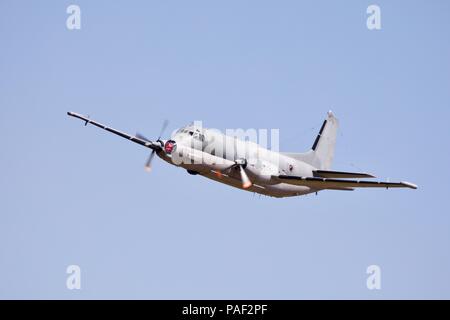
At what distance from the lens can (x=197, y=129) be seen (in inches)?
2424

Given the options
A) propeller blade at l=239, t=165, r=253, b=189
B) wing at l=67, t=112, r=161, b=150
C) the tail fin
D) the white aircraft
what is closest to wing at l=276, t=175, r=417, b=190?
the white aircraft

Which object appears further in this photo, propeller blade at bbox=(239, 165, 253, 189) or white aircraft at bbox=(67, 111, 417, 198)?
propeller blade at bbox=(239, 165, 253, 189)

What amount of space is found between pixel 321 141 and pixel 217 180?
14.2 meters

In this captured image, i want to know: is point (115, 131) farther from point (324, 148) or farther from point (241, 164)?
point (324, 148)

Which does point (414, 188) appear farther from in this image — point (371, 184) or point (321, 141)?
point (321, 141)

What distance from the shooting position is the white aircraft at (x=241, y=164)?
60.4 metres

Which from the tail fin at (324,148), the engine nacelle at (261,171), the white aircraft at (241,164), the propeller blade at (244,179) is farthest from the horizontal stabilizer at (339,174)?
the propeller blade at (244,179)

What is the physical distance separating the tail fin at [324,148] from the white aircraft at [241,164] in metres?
3.32

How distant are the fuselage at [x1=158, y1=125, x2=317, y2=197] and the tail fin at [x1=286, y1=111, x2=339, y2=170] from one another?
5598 millimetres

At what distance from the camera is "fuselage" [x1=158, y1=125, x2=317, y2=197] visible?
60.3 m

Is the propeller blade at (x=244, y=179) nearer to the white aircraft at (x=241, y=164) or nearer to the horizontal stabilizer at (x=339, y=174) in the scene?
the white aircraft at (x=241, y=164)

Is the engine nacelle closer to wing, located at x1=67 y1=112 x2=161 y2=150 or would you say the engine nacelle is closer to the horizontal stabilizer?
the horizontal stabilizer
